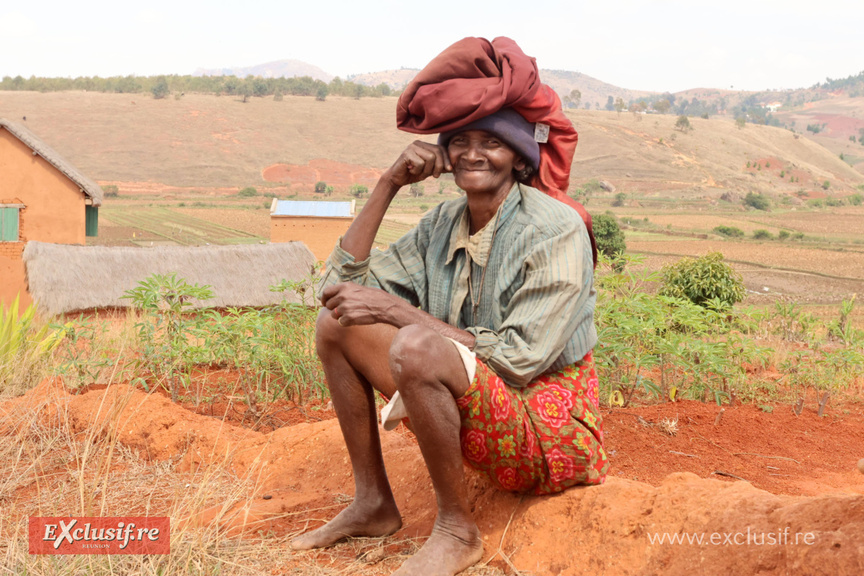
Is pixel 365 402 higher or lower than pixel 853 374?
higher

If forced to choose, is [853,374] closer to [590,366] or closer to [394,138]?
[590,366]

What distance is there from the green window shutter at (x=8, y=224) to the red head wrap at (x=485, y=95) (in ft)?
38.5

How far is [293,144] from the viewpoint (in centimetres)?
5325

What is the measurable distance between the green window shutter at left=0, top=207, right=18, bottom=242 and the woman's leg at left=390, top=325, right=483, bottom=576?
1218cm

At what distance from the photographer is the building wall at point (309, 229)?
14.0 metres

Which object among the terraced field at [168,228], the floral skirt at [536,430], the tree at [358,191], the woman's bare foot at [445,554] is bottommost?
the terraced field at [168,228]

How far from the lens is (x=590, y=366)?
242 centimetres

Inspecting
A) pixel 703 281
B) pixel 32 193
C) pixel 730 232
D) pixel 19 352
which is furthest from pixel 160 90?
pixel 19 352

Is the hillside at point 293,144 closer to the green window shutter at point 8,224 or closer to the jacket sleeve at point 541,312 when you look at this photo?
the green window shutter at point 8,224

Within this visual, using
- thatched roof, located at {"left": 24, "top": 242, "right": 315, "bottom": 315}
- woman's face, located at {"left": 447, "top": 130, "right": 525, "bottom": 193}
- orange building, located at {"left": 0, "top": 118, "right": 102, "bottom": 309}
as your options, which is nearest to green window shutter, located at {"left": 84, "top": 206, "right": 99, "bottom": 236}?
orange building, located at {"left": 0, "top": 118, "right": 102, "bottom": 309}

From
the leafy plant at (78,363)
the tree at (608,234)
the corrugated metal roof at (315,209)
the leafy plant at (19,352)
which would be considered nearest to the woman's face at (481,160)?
the leafy plant at (78,363)

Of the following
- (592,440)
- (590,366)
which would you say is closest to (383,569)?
(592,440)

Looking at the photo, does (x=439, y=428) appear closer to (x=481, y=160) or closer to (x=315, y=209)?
(x=481, y=160)

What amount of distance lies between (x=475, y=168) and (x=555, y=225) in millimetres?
326
